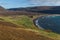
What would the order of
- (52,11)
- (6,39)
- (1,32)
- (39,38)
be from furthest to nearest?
(52,11), (39,38), (1,32), (6,39)

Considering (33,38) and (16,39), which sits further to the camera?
(33,38)

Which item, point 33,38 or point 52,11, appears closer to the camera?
point 33,38

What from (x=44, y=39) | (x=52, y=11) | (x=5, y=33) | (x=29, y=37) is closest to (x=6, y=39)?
(x=5, y=33)

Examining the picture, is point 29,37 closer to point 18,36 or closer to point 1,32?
point 18,36

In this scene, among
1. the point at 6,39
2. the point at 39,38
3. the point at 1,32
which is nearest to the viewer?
the point at 6,39

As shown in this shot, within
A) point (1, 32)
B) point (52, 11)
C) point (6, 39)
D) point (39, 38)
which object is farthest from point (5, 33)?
point (52, 11)

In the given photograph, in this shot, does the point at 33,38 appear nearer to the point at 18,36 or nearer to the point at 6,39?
the point at 18,36

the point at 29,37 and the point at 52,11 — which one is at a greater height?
the point at 29,37

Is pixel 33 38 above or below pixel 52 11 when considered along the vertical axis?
above
